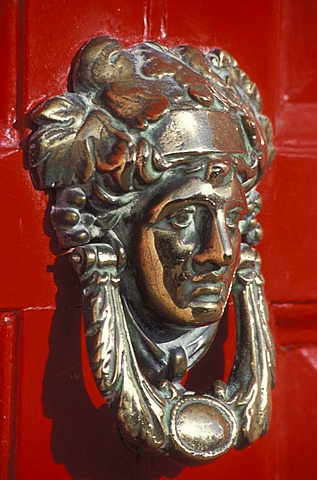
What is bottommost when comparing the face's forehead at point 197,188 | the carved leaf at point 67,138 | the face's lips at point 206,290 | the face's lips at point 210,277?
the face's lips at point 206,290

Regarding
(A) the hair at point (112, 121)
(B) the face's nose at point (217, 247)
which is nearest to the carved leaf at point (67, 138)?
(A) the hair at point (112, 121)

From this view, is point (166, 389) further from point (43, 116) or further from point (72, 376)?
point (43, 116)

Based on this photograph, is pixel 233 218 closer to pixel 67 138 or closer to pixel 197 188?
pixel 197 188

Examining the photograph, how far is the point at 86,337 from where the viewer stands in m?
0.73

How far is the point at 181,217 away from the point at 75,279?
4.5 inches

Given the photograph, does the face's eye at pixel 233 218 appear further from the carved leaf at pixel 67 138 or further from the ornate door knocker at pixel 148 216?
the carved leaf at pixel 67 138

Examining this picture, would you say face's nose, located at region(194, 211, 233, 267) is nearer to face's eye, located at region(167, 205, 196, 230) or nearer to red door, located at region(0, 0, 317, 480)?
face's eye, located at region(167, 205, 196, 230)

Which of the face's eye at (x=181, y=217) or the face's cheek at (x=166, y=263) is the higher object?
the face's eye at (x=181, y=217)

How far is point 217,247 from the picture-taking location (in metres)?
0.73

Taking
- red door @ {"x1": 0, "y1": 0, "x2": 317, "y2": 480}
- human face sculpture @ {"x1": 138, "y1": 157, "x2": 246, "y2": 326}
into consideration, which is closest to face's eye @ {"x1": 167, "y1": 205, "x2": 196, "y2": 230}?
human face sculpture @ {"x1": 138, "y1": 157, "x2": 246, "y2": 326}

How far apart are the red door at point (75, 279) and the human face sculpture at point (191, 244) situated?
0.08m

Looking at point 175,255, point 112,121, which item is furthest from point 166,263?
point 112,121

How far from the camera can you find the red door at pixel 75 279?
746 mm

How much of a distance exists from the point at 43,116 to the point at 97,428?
0.93ft
